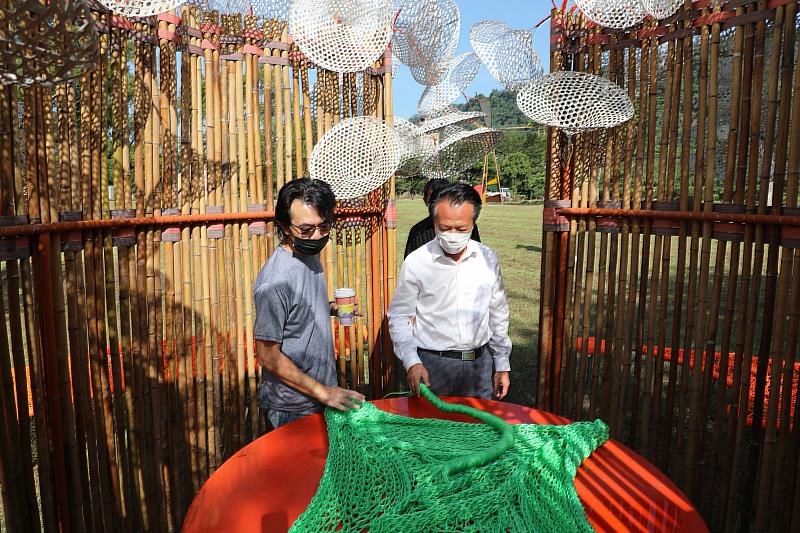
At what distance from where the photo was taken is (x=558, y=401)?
3.79 metres

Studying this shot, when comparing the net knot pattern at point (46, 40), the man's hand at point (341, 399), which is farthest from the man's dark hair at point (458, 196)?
the net knot pattern at point (46, 40)

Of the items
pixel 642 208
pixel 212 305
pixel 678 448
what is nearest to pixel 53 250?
pixel 212 305

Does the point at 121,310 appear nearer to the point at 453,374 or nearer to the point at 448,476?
the point at 453,374

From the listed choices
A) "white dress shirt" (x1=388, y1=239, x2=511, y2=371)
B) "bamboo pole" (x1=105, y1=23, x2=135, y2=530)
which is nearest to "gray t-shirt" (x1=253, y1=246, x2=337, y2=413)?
"white dress shirt" (x1=388, y1=239, x2=511, y2=371)

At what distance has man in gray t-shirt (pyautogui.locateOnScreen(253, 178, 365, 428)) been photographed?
2.27 metres

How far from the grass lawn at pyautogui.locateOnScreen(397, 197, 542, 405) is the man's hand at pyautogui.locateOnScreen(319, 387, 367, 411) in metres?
2.88

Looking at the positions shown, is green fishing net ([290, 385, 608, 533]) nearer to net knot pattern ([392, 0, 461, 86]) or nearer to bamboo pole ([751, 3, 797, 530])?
bamboo pole ([751, 3, 797, 530])

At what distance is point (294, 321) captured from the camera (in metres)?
2.38

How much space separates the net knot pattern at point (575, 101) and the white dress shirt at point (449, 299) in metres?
0.81

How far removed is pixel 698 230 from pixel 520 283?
712cm

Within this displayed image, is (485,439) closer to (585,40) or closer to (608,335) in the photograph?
(608,335)

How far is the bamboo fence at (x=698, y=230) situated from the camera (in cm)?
247

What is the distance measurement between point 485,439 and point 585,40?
104 inches

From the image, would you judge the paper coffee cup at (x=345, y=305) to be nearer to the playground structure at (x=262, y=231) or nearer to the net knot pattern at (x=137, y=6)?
the playground structure at (x=262, y=231)
